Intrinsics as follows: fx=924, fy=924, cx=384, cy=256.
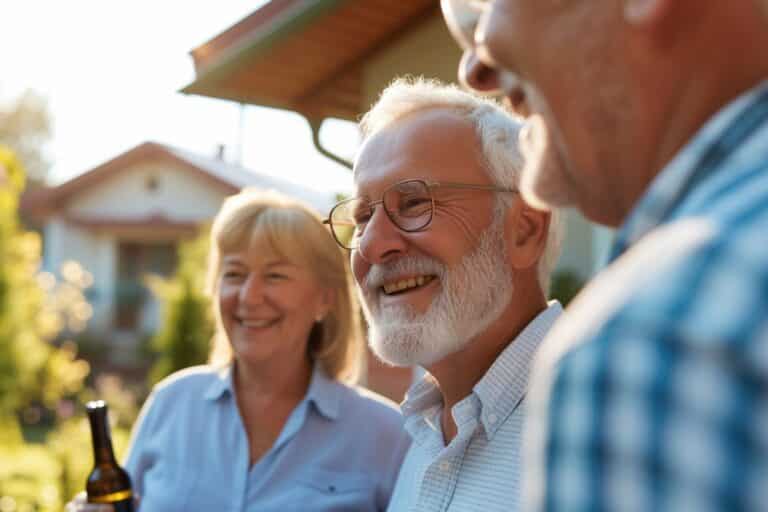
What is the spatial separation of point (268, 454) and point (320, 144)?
3.25m

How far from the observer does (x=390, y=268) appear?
2182 millimetres

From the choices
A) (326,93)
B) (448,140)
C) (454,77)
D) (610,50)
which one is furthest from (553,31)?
(326,93)

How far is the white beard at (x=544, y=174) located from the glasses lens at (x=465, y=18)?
0.53ft

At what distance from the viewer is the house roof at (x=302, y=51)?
4762 mm

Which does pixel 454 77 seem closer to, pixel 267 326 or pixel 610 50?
pixel 267 326

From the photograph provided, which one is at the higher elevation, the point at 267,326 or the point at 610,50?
the point at 610,50

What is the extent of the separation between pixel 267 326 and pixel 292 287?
0.17 m

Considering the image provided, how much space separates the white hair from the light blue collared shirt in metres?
0.21

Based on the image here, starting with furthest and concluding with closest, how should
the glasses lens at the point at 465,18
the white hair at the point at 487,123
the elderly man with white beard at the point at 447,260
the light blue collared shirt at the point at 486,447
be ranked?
the white hair at the point at 487,123, the elderly man with white beard at the point at 447,260, the light blue collared shirt at the point at 486,447, the glasses lens at the point at 465,18

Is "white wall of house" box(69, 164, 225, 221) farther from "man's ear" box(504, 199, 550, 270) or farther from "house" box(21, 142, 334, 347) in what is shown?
"man's ear" box(504, 199, 550, 270)

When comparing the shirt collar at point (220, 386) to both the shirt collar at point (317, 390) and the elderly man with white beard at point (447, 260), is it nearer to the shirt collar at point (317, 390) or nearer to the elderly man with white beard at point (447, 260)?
the shirt collar at point (317, 390)

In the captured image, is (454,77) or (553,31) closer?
(553,31)

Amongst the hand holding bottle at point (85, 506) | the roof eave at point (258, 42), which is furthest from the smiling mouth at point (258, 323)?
the roof eave at point (258, 42)

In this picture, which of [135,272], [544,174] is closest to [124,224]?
[135,272]
